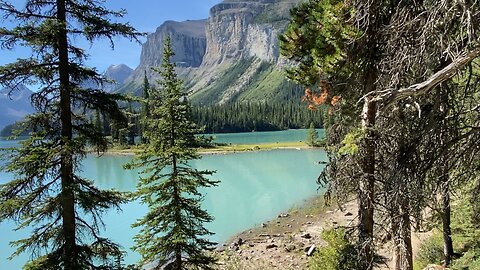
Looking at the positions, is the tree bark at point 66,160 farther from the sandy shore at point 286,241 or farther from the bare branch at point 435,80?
the sandy shore at point 286,241

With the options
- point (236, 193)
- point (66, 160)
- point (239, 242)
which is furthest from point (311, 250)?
point (236, 193)

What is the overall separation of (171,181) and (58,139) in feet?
14.0

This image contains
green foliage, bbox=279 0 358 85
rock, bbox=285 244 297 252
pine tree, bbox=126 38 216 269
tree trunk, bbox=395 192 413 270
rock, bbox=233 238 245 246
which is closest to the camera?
tree trunk, bbox=395 192 413 270

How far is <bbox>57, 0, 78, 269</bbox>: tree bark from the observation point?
22.7 feet

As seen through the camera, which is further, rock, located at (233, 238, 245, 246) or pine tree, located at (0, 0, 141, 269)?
rock, located at (233, 238, 245, 246)

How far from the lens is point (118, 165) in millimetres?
64188

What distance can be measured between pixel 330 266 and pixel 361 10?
20.3 ft

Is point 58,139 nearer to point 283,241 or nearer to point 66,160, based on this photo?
point 66,160

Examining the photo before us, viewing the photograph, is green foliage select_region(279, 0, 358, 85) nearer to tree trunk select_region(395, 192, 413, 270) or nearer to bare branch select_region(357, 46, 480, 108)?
bare branch select_region(357, 46, 480, 108)

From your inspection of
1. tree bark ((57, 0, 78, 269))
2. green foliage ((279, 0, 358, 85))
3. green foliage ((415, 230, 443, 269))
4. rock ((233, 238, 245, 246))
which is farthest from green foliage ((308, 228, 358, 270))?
rock ((233, 238, 245, 246))

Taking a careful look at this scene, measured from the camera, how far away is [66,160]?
22.4 feet

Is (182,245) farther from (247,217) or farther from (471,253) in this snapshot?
(247,217)

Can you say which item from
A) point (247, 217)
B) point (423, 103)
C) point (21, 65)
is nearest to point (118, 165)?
point (247, 217)

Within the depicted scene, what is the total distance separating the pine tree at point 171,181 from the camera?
1096 cm
